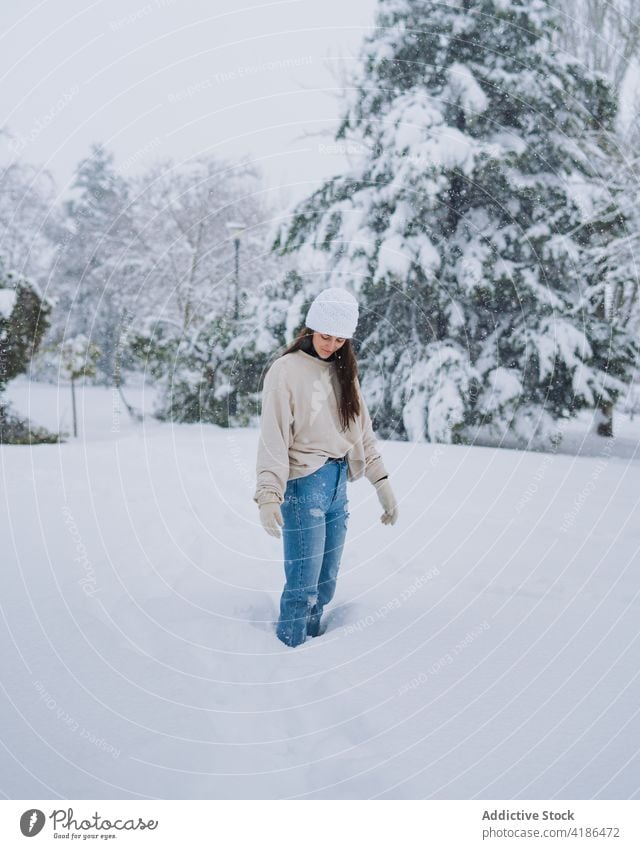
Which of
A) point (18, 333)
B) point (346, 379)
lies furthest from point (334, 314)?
point (18, 333)

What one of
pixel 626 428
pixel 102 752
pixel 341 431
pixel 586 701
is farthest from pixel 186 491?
pixel 626 428

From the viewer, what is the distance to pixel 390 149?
7828 mm

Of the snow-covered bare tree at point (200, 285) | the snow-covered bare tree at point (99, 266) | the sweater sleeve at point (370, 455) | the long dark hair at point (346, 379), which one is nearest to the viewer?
the long dark hair at point (346, 379)

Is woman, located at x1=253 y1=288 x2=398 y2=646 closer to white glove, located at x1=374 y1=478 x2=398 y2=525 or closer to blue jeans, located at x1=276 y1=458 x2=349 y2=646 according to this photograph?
blue jeans, located at x1=276 y1=458 x2=349 y2=646

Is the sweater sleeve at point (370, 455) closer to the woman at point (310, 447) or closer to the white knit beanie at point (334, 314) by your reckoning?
the woman at point (310, 447)

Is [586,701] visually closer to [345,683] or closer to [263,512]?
[345,683]

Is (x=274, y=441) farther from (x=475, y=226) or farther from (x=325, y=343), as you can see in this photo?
(x=475, y=226)

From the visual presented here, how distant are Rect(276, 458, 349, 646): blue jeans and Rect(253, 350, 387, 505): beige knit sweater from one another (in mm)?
73

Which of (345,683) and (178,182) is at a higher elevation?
(178,182)

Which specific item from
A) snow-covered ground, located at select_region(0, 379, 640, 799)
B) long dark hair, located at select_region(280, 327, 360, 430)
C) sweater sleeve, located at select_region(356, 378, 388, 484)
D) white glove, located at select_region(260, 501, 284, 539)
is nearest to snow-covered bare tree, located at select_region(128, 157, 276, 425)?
snow-covered ground, located at select_region(0, 379, 640, 799)

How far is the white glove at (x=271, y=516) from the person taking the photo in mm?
2564

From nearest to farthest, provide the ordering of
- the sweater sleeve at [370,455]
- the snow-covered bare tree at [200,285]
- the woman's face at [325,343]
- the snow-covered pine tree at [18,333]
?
the woman's face at [325,343], the sweater sleeve at [370,455], the snow-covered pine tree at [18,333], the snow-covered bare tree at [200,285]

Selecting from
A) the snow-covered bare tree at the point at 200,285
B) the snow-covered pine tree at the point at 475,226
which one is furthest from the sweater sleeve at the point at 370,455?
the snow-covered bare tree at the point at 200,285
